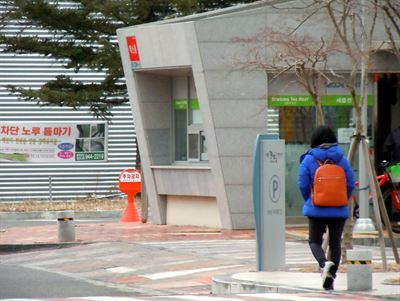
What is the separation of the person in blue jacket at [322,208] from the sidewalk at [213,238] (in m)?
0.42

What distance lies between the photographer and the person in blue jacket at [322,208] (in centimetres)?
1430

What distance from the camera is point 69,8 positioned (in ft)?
131

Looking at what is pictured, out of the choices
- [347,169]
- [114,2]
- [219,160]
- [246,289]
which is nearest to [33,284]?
[246,289]

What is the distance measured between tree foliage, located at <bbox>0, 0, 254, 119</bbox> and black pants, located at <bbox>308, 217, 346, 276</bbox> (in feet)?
78.6

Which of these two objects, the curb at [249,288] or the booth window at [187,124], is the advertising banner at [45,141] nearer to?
the booth window at [187,124]

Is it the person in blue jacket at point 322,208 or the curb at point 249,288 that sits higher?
the person in blue jacket at point 322,208

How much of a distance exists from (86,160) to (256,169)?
1767 centimetres

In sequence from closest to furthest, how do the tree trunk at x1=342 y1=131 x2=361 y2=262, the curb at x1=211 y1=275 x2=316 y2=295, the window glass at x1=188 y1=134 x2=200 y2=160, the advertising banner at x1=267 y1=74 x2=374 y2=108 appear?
the curb at x1=211 y1=275 x2=316 y2=295, the tree trunk at x1=342 y1=131 x2=361 y2=262, the advertising banner at x1=267 y1=74 x2=374 y2=108, the window glass at x1=188 y1=134 x2=200 y2=160

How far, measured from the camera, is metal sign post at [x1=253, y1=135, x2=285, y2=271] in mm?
16234

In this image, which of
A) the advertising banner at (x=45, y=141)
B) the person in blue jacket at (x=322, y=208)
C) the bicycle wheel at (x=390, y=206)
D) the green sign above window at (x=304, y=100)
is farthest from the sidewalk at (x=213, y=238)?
the advertising banner at (x=45, y=141)

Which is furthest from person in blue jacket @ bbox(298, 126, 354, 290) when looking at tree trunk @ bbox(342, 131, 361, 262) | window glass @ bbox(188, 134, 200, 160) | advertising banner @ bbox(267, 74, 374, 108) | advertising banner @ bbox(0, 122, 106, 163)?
advertising banner @ bbox(0, 122, 106, 163)

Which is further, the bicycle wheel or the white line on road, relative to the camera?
the bicycle wheel

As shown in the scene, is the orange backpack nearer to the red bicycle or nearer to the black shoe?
the black shoe

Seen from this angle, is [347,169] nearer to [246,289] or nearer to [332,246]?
[332,246]
